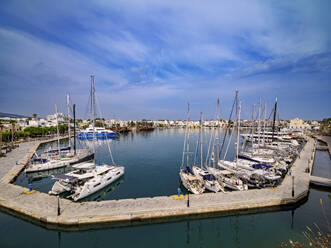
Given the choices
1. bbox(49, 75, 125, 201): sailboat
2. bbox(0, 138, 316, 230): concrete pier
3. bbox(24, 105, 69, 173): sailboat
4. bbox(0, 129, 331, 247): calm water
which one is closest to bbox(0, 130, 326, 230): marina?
bbox(0, 138, 316, 230): concrete pier

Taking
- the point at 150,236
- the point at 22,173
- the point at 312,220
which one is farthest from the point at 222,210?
the point at 22,173

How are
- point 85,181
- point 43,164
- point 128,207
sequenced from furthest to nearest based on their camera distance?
point 43,164
point 85,181
point 128,207

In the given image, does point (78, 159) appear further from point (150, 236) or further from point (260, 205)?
point (260, 205)

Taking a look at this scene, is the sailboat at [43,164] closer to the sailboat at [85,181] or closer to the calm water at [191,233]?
the sailboat at [85,181]

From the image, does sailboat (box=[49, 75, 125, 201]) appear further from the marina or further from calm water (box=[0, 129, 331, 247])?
calm water (box=[0, 129, 331, 247])

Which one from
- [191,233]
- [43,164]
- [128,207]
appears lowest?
[191,233]

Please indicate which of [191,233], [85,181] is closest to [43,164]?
[85,181]

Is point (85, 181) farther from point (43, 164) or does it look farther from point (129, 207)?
point (43, 164)

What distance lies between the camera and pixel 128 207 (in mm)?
15008

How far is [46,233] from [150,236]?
7.93 m

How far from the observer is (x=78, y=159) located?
3266 cm

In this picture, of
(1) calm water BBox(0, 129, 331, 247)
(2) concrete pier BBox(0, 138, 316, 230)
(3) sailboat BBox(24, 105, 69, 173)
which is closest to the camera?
(1) calm water BBox(0, 129, 331, 247)

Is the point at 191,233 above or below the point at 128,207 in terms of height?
below

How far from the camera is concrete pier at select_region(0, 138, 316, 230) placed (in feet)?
44.4
